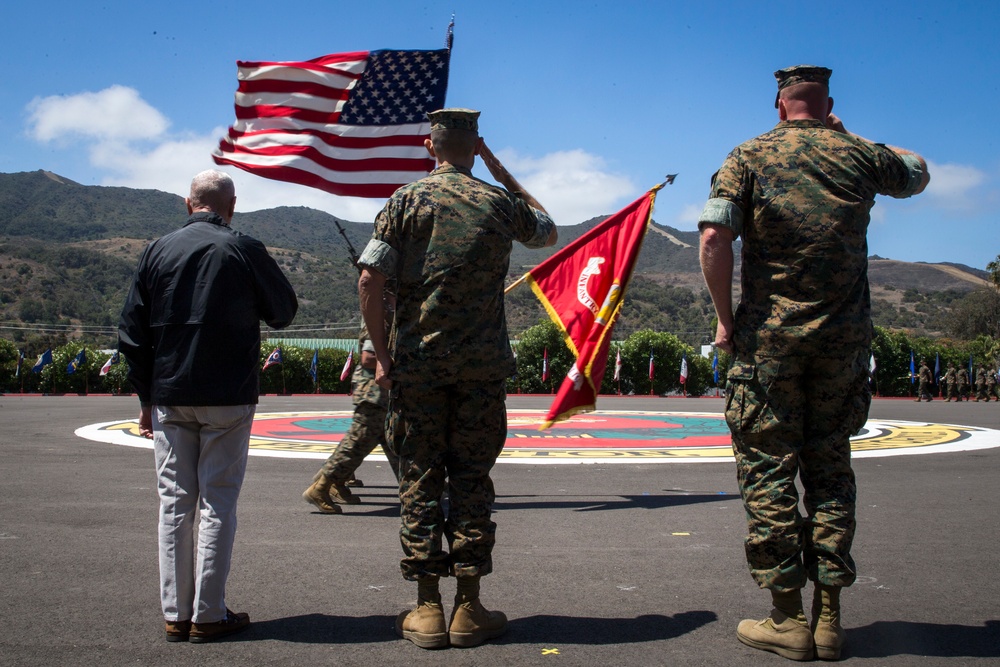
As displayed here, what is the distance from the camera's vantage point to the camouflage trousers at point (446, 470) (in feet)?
11.2

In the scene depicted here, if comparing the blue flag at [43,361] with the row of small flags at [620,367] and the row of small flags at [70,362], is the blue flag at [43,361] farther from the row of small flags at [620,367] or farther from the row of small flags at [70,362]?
the row of small flags at [620,367]

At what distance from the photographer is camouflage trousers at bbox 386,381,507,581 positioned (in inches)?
134

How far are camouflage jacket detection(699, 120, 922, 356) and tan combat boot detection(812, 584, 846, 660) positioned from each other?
0.88m

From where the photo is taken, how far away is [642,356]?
119 ft

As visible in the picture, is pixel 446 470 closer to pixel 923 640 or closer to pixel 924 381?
pixel 923 640

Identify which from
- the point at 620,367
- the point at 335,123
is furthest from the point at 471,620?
the point at 620,367

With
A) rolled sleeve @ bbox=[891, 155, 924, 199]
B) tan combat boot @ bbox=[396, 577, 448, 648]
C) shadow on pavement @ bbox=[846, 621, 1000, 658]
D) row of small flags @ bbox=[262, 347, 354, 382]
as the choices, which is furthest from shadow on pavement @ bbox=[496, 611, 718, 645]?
row of small flags @ bbox=[262, 347, 354, 382]

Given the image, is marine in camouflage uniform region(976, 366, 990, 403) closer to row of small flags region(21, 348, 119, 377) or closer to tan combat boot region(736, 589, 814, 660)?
row of small flags region(21, 348, 119, 377)

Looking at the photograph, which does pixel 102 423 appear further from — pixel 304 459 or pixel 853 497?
pixel 853 497

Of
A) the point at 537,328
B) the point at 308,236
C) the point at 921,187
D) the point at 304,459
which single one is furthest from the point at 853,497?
the point at 308,236

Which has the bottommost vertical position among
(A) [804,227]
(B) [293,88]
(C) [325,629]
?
(C) [325,629]

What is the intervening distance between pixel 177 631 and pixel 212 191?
1.76 m

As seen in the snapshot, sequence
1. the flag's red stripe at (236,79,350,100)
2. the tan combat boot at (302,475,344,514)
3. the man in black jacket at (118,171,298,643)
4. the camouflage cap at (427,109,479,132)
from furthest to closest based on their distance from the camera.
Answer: the flag's red stripe at (236,79,350,100)
the tan combat boot at (302,475,344,514)
the camouflage cap at (427,109,479,132)
the man in black jacket at (118,171,298,643)

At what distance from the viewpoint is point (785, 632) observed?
3.16 m
